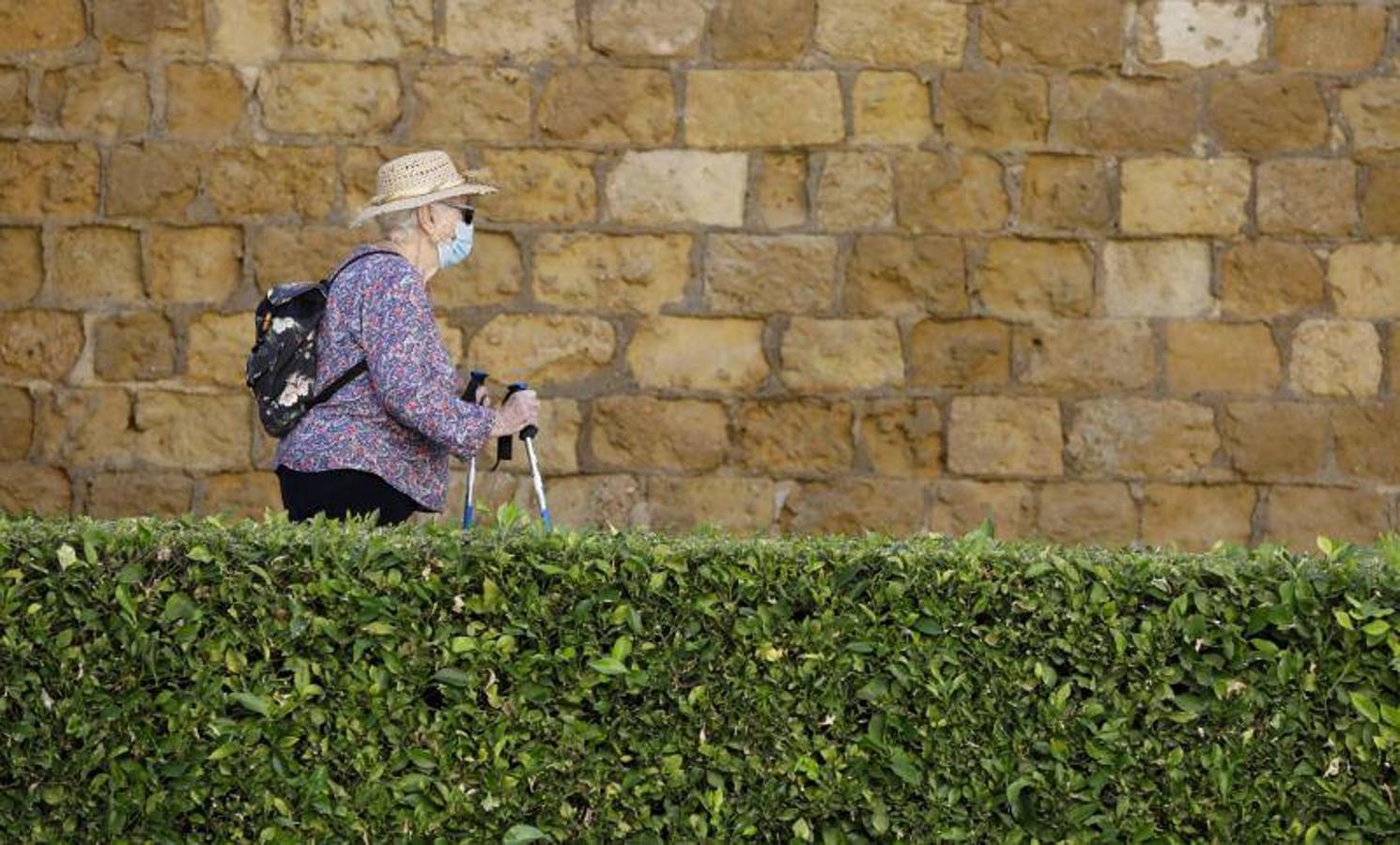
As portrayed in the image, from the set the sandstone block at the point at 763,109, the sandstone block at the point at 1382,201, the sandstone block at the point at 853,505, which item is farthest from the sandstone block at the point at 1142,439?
the sandstone block at the point at 763,109

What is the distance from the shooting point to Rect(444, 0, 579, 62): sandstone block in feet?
25.4

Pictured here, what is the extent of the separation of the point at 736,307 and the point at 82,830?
391cm

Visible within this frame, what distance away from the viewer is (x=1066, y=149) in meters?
7.73

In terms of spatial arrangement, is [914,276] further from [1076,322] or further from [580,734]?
[580,734]

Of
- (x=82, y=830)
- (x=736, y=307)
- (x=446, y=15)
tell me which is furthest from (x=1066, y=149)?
(x=82, y=830)

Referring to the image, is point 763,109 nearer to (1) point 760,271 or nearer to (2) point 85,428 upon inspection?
(1) point 760,271

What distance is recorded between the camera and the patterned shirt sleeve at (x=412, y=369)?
17.5 ft

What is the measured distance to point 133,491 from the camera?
7.80 meters

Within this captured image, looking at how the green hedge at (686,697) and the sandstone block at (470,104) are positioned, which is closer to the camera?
the green hedge at (686,697)

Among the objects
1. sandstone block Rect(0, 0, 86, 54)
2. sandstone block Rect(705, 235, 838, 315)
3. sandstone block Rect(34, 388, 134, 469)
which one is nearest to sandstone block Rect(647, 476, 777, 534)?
sandstone block Rect(705, 235, 838, 315)

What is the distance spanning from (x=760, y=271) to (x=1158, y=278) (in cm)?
131

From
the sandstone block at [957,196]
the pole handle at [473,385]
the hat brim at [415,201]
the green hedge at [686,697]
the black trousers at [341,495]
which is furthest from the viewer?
the sandstone block at [957,196]

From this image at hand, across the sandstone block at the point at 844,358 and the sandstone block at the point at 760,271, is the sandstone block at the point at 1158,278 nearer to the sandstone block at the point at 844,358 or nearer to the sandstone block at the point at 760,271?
the sandstone block at the point at 844,358

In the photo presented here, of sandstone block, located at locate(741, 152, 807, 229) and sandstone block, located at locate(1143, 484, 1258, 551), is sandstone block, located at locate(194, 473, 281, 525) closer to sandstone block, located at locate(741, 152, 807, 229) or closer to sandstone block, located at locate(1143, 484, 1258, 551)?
sandstone block, located at locate(741, 152, 807, 229)
